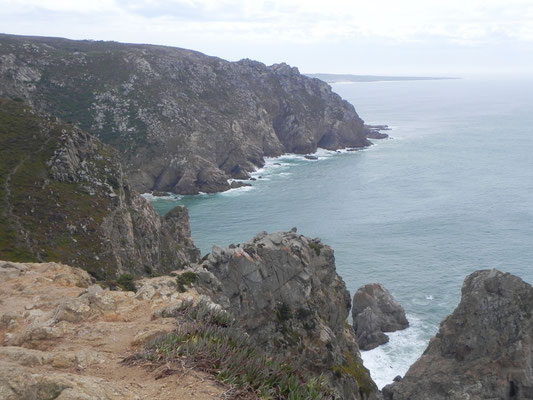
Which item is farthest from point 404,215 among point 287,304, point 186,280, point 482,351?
point 186,280

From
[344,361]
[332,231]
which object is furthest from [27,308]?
[332,231]

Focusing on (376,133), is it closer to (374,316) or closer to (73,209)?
(374,316)

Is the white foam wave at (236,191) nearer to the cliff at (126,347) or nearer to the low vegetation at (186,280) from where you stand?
the low vegetation at (186,280)

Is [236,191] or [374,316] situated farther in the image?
[236,191]

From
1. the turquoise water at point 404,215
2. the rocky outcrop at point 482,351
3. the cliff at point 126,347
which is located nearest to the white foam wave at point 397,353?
the turquoise water at point 404,215

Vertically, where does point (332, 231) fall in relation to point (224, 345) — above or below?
below

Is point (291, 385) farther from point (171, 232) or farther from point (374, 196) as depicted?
point (374, 196)

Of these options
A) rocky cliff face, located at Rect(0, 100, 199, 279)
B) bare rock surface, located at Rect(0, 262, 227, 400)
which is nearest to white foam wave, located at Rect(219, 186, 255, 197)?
rocky cliff face, located at Rect(0, 100, 199, 279)

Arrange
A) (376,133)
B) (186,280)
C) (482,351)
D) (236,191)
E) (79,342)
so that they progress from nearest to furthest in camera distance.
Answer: (79,342)
(186,280)
(482,351)
(236,191)
(376,133)
